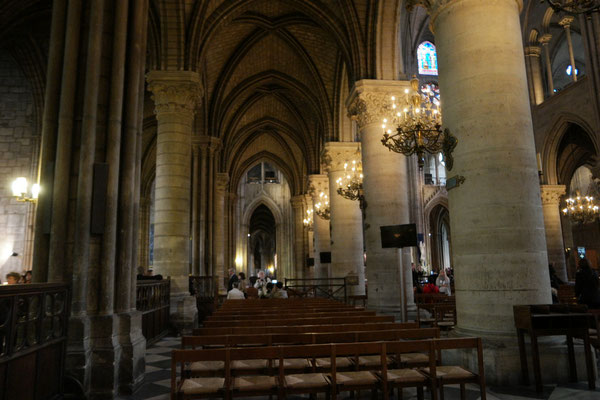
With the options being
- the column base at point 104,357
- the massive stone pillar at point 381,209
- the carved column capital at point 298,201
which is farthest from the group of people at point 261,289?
the carved column capital at point 298,201

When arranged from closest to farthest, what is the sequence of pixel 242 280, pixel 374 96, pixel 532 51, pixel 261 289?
pixel 374 96 < pixel 261 289 < pixel 242 280 < pixel 532 51

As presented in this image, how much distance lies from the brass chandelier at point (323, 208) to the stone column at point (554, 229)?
9405 millimetres

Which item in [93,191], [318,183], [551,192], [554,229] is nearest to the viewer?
[93,191]

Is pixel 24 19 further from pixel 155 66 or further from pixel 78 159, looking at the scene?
pixel 78 159

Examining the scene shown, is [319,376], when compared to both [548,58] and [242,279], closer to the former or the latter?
[242,279]

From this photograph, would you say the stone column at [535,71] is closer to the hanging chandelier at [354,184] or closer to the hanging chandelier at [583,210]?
the hanging chandelier at [583,210]

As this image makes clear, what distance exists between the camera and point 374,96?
11.4m

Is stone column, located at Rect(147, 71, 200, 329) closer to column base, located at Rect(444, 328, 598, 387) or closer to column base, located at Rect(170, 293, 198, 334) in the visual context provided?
column base, located at Rect(170, 293, 198, 334)

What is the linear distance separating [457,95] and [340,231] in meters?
10.4

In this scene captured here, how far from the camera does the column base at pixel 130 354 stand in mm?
4777

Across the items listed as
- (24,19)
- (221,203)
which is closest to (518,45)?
(24,19)

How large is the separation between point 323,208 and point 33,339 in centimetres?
1603

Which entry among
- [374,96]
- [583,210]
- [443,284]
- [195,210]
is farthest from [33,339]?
[583,210]

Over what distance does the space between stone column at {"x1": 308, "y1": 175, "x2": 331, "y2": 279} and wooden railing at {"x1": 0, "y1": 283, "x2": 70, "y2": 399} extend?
15.2 meters
